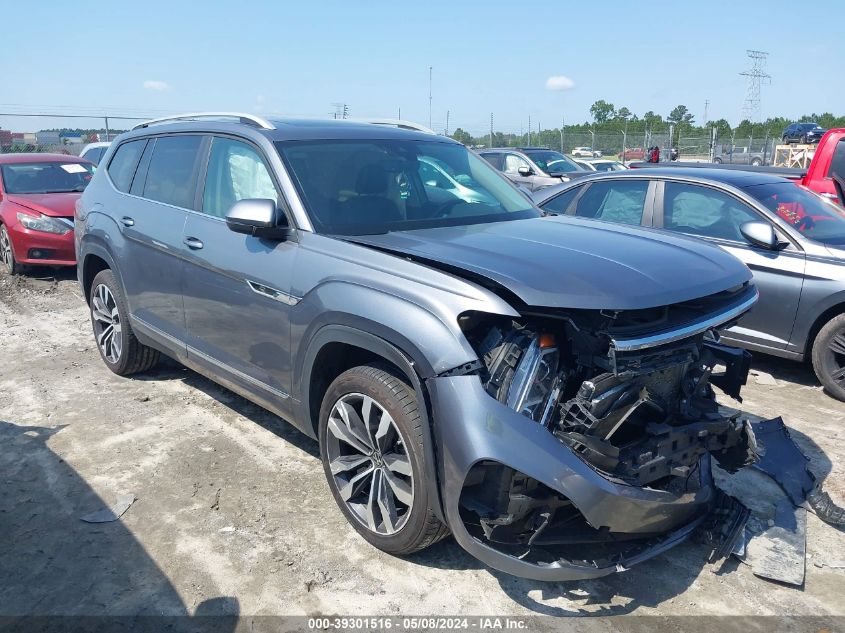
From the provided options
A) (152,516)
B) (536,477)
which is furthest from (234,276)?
(536,477)

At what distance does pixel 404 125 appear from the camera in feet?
16.2

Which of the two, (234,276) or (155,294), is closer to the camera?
(234,276)

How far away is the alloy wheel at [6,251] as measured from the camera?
9633mm

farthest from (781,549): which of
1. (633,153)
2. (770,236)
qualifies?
(633,153)

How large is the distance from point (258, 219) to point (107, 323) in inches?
115

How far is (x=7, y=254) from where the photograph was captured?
32.4ft

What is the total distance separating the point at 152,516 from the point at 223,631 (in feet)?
3.49

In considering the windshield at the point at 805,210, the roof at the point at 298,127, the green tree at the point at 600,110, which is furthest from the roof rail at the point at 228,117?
the green tree at the point at 600,110

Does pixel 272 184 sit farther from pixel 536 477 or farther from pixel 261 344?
pixel 536 477

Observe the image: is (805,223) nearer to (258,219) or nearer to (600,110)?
(258,219)

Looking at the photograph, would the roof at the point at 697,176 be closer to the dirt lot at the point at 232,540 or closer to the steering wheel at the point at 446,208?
the dirt lot at the point at 232,540

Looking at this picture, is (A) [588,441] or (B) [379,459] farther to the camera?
(B) [379,459]

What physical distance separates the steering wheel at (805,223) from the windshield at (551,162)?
978 centimetres

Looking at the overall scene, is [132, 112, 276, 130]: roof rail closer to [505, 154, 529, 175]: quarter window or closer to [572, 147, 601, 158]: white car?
[505, 154, 529, 175]: quarter window
